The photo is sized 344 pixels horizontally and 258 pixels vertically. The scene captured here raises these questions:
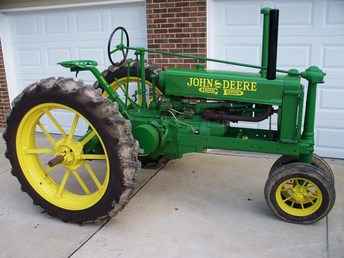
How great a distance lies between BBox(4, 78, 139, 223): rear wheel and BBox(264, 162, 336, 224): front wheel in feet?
3.83

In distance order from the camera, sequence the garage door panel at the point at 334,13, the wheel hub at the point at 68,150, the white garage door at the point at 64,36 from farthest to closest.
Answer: the white garage door at the point at 64,36 → the garage door panel at the point at 334,13 → the wheel hub at the point at 68,150

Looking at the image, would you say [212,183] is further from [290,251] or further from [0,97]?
[0,97]

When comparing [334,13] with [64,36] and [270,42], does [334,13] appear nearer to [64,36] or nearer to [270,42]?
[270,42]

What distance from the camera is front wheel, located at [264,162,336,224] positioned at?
3379 mm

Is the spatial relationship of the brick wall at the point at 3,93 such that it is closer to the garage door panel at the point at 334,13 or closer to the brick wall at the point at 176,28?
the brick wall at the point at 176,28

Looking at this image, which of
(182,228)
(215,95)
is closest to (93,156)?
(182,228)

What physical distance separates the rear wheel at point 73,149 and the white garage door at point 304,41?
7.85 feet

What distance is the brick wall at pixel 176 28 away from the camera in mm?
5184

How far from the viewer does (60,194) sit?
3.64 meters

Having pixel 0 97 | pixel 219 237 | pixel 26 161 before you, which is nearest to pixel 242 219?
pixel 219 237

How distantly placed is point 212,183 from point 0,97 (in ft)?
13.6

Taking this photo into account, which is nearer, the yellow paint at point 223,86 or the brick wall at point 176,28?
the yellow paint at point 223,86

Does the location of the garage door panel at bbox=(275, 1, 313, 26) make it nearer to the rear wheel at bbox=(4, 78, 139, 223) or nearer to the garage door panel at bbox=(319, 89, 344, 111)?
the garage door panel at bbox=(319, 89, 344, 111)

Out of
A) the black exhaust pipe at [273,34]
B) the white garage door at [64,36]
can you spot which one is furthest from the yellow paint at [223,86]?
the white garage door at [64,36]
